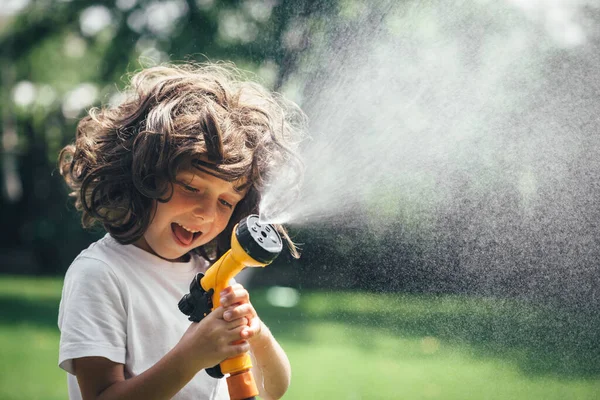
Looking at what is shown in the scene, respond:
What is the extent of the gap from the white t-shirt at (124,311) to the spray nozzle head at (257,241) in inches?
14.5

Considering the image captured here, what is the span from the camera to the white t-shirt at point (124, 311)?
150 centimetres

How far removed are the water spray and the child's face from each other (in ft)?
0.46

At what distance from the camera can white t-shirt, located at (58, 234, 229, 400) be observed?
59.0 inches

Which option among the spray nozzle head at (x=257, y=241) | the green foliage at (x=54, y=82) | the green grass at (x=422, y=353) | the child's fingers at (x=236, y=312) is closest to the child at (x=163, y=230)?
the child's fingers at (x=236, y=312)

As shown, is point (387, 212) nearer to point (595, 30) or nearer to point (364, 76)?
point (364, 76)

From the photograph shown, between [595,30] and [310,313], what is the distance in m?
3.51

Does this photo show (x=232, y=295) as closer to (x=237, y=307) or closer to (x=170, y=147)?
(x=237, y=307)

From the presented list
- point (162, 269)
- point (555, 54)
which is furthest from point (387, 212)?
point (162, 269)

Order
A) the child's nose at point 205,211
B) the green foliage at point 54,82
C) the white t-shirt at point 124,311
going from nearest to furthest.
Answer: the white t-shirt at point 124,311, the child's nose at point 205,211, the green foliage at point 54,82

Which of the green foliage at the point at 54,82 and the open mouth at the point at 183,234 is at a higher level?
the green foliage at the point at 54,82

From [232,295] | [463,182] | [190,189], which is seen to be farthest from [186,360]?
[463,182]

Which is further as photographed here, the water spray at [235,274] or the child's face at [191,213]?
the child's face at [191,213]

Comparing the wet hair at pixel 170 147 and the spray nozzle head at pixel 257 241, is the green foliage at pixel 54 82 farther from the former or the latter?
the spray nozzle head at pixel 257 241

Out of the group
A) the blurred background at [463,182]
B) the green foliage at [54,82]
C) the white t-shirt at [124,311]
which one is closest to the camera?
the white t-shirt at [124,311]
